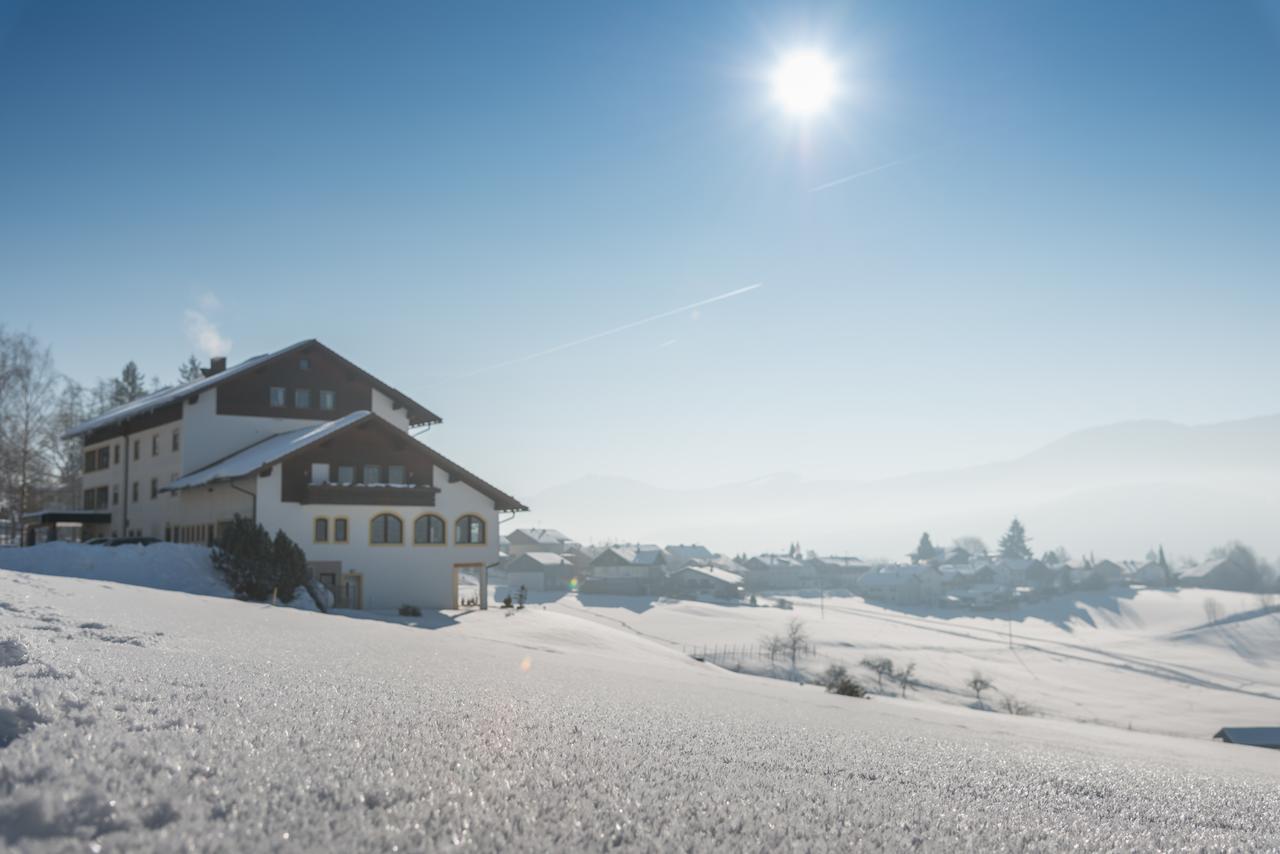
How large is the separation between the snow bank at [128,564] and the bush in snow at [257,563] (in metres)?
0.47

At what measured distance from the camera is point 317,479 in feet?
111

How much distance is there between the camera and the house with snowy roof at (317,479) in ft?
109

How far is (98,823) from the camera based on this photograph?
2303 mm

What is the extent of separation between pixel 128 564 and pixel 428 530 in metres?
11.9

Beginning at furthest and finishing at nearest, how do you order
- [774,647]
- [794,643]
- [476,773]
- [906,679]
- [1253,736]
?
[774,647] → [794,643] → [906,679] → [1253,736] → [476,773]

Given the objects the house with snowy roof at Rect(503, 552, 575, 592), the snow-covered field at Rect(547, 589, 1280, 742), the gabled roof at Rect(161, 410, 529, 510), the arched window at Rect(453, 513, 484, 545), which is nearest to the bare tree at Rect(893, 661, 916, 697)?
the snow-covered field at Rect(547, 589, 1280, 742)

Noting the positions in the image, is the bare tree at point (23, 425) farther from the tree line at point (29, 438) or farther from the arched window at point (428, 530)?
the arched window at point (428, 530)

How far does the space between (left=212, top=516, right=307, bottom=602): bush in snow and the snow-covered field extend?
2411cm


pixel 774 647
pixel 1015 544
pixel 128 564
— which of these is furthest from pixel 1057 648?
pixel 1015 544

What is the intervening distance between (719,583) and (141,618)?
347 feet

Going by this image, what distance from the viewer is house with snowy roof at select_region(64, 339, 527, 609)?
3322 cm

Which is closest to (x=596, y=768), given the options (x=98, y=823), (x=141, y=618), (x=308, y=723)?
(x=308, y=723)

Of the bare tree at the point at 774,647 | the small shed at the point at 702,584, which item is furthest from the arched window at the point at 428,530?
the small shed at the point at 702,584

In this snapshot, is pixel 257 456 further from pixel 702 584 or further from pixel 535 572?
pixel 702 584
